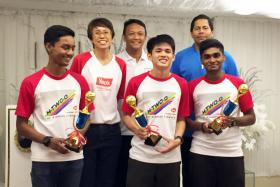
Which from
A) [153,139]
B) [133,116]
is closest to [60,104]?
[133,116]

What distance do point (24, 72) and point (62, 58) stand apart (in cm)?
162

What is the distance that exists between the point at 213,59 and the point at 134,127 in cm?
58

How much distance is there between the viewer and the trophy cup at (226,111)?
1948mm

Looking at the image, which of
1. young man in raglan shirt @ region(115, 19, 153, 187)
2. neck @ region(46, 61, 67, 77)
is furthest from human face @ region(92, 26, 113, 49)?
neck @ region(46, 61, 67, 77)

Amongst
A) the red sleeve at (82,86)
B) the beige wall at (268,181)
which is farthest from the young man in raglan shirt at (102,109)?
the beige wall at (268,181)

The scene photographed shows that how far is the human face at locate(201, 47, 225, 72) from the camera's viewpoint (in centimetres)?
208

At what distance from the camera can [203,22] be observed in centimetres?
236

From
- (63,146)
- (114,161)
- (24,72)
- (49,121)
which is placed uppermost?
(24,72)

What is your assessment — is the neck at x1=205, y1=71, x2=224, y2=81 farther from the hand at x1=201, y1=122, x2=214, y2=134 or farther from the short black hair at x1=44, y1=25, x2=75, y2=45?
the short black hair at x1=44, y1=25, x2=75, y2=45

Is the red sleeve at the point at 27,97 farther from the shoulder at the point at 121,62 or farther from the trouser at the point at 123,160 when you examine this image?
the trouser at the point at 123,160

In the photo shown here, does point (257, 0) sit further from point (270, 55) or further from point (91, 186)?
point (91, 186)

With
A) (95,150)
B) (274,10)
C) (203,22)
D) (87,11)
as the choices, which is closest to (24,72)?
(87,11)

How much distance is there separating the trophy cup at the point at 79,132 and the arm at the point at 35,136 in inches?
1.2

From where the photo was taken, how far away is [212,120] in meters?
2.05
